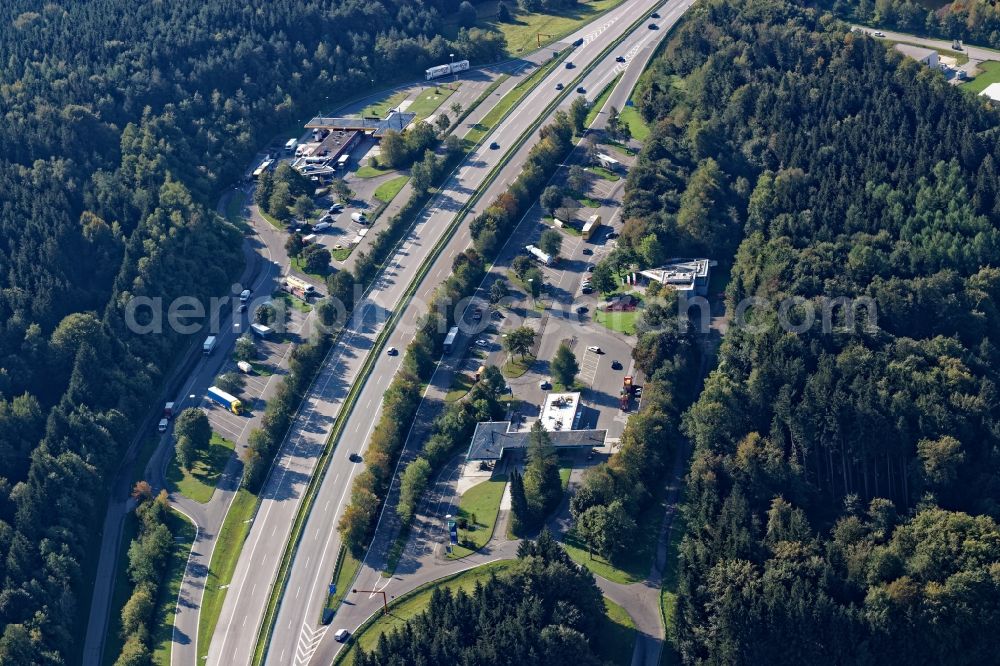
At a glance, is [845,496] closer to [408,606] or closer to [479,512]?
[479,512]

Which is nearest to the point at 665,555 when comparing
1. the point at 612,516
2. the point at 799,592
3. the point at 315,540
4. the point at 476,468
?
the point at 612,516

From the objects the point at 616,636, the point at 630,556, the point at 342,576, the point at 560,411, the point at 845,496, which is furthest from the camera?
the point at 560,411

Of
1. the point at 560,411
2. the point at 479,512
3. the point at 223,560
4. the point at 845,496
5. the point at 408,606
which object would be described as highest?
the point at 560,411

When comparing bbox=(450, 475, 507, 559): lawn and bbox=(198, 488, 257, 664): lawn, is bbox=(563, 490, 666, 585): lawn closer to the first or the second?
bbox=(450, 475, 507, 559): lawn

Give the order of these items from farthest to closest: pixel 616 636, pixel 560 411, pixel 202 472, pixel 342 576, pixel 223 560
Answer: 1. pixel 202 472
2. pixel 560 411
3. pixel 223 560
4. pixel 342 576
5. pixel 616 636

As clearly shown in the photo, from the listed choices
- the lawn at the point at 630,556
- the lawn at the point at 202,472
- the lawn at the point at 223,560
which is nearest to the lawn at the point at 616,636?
the lawn at the point at 630,556

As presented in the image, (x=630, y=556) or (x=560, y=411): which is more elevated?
(x=560, y=411)

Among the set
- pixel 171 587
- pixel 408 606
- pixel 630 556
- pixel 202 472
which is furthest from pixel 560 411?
pixel 171 587

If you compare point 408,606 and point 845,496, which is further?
point 845,496
